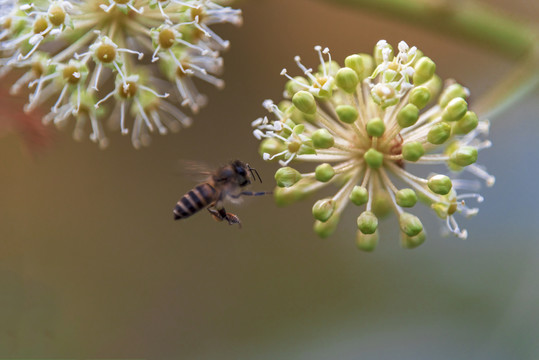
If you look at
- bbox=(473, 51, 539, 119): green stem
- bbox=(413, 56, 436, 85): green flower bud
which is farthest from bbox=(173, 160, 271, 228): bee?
bbox=(473, 51, 539, 119): green stem

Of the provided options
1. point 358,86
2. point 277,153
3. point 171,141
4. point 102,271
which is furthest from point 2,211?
point 358,86

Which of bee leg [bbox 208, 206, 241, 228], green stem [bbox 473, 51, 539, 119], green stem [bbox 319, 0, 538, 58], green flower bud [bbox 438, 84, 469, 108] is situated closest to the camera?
green flower bud [bbox 438, 84, 469, 108]

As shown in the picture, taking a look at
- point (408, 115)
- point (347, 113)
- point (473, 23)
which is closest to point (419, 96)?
point (408, 115)

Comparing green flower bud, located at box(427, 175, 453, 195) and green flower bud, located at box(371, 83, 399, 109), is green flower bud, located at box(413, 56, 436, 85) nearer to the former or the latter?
green flower bud, located at box(371, 83, 399, 109)

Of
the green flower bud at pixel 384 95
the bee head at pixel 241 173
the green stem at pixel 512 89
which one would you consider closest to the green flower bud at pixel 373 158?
the green flower bud at pixel 384 95

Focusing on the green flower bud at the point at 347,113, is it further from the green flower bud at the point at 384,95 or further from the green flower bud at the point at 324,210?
the green flower bud at the point at 324,210

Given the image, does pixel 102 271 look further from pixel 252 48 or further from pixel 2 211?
pixel 252 48

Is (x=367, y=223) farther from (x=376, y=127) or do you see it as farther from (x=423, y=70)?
(x=423, y=70)
